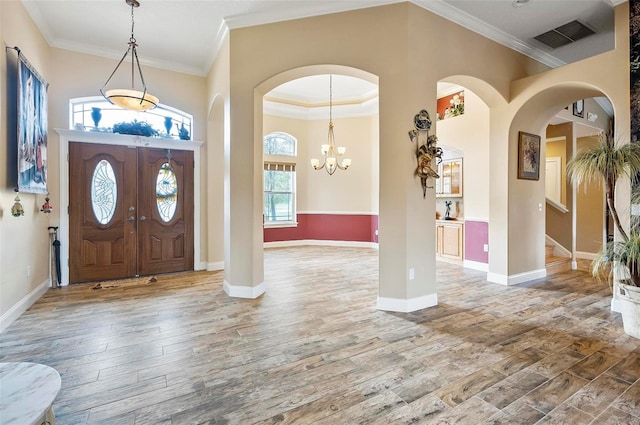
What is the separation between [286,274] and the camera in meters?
5.31

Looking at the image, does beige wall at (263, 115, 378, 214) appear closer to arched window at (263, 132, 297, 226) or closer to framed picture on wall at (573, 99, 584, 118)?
arched window at (263, 132, 297, 226)

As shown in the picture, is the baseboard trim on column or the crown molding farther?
the crown molding

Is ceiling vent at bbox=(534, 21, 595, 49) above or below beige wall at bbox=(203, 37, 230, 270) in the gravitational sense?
above

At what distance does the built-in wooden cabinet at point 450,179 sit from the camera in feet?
20.0

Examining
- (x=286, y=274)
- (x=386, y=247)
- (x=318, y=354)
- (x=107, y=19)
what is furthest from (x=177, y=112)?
(x=318, y=354)

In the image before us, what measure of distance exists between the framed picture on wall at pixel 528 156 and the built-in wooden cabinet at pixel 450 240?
1475 millimetres

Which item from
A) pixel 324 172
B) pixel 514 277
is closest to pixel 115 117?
pixel 324 172

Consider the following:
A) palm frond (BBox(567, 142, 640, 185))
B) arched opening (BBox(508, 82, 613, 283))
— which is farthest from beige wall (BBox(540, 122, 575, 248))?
palm frond (BBox(567, 142, 640, 185))

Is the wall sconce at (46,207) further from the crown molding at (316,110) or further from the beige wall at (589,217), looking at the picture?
the beige wall at (589,217)

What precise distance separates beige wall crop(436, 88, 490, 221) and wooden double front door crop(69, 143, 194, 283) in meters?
5.12

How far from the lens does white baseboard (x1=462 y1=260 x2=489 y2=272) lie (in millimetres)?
5457

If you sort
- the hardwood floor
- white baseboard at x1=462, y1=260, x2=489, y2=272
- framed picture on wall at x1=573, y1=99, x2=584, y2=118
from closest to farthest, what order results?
the hardwood floor → white baseboard at x1=462, y1=260, x2=489, y2=272 → framed picture on wall at x1=573, y1=99, x2=584, y2=118

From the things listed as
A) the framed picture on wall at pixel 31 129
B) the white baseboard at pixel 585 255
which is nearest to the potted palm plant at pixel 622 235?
the white baseboard at pixel 585 255

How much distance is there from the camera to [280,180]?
828 centimetres
